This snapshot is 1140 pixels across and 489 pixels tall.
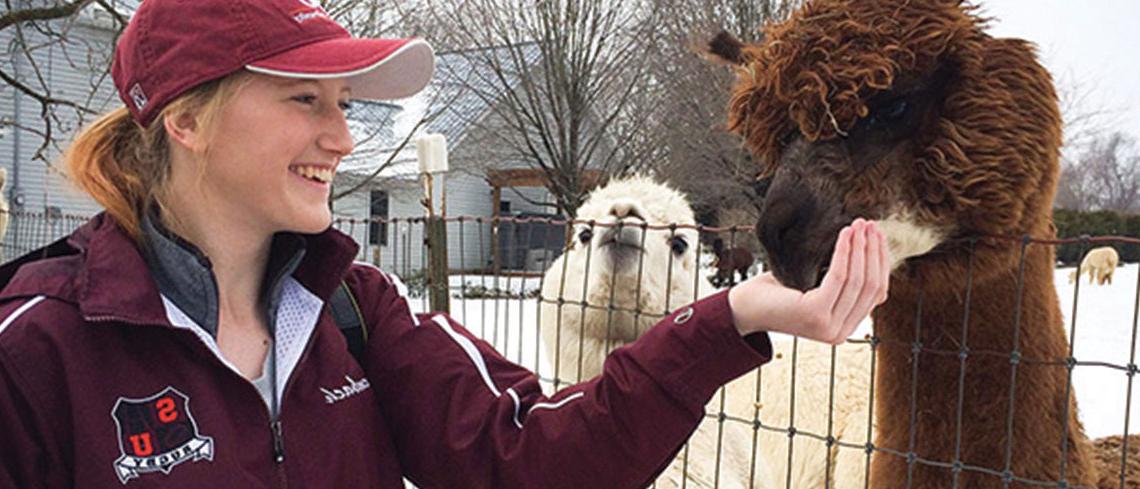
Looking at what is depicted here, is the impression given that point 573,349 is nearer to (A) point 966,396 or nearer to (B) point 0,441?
(A) point 966,396

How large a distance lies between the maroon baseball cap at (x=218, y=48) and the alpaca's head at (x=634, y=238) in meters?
2.27

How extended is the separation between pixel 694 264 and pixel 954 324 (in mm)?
2322

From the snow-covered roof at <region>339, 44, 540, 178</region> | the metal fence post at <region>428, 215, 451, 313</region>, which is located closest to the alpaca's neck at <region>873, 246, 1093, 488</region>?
the metal fence post at <region>428, 215, 451, 313</region>

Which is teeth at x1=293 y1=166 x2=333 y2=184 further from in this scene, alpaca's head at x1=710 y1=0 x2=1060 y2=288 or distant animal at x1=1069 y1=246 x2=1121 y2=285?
distant animal at x1=1069 y1=246 x2=1121 y2=285

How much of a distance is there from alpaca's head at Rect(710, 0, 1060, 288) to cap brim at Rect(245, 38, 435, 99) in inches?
31.3

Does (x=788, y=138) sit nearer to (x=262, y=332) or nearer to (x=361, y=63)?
(x=361, y=63)

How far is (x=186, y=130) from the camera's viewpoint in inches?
59.0

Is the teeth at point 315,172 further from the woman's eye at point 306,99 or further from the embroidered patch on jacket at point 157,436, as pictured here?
the embroidered patch on jacket at point 157,436

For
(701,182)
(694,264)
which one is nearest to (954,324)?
(694,264)

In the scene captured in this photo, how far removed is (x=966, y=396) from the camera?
210 cm

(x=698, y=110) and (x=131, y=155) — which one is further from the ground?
(x=698, y=110)

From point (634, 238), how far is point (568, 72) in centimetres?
1394

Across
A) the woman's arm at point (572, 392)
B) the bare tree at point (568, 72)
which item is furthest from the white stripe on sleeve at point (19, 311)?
the bare tree at point (568, 72)

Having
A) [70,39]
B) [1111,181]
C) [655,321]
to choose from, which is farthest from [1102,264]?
[1111,181]
